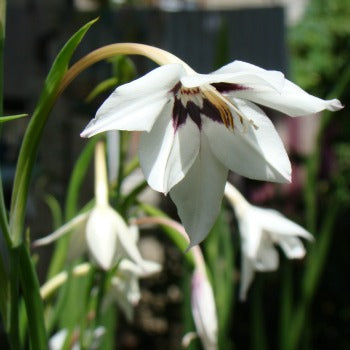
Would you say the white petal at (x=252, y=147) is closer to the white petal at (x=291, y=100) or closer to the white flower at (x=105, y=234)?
the white petal at (x=291, y=100)

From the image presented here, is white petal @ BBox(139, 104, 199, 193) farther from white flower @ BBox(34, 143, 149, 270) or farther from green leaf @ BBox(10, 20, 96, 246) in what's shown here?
white flower @ BBox(34, 143, 149, 270)

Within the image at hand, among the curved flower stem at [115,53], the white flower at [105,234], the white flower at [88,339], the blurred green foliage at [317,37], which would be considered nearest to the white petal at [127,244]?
the white flower at [105,234]

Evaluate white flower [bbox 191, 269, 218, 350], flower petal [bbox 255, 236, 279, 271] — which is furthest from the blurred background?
white flower [bbox 191, 269, 218, 350]

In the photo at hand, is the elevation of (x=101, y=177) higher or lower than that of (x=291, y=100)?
lower

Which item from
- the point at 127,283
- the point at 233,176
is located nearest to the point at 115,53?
the point at 127,283

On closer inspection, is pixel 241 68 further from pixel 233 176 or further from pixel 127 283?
pixel 233 176

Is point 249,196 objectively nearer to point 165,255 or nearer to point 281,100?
point 165,255
